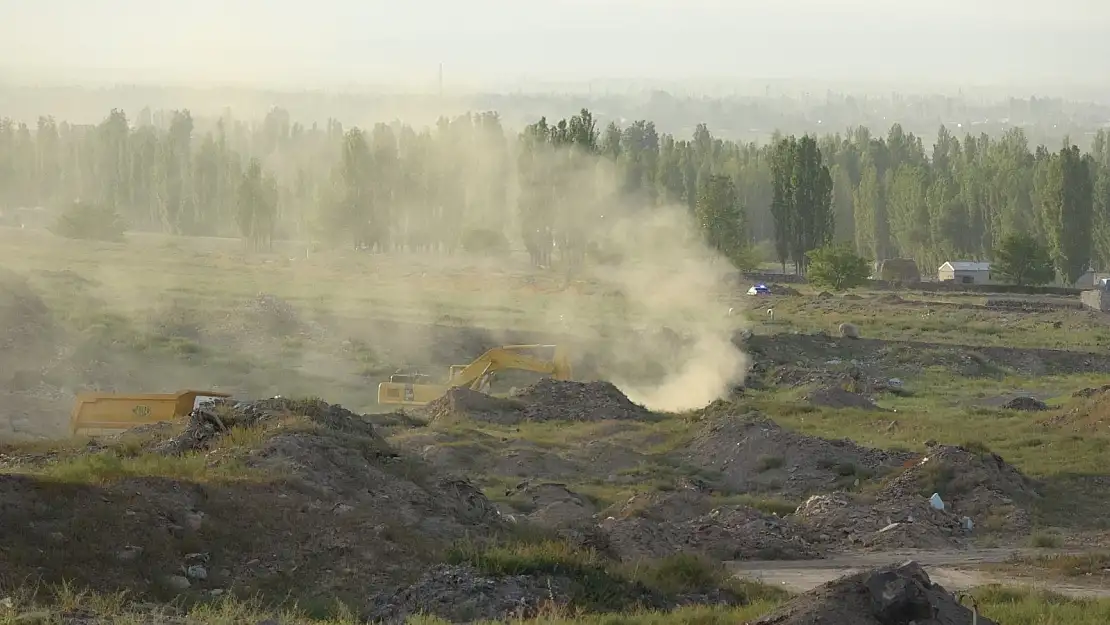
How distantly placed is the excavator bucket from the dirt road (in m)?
16.5

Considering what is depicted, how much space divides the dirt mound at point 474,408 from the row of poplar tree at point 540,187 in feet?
97.0

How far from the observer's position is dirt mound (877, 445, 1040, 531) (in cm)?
2598

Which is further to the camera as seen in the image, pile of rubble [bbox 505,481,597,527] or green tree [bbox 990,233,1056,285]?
green tree [bbox 990,233,1056,285]

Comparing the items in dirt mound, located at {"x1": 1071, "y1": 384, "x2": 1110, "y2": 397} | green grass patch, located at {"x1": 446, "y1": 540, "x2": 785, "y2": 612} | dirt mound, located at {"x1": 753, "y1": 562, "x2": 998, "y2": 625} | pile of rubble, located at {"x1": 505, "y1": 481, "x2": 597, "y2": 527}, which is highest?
dirt mound, located at {"x1": 753, "y1": 562, "x2": 998, "y2": 625}

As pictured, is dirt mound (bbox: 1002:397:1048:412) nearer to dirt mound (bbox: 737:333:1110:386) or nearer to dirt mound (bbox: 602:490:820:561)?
dirt mound (bbox: 737:333:1110:386)

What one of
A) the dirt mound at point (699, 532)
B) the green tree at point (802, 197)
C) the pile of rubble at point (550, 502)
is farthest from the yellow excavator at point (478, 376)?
the green tree at point (802, 197)

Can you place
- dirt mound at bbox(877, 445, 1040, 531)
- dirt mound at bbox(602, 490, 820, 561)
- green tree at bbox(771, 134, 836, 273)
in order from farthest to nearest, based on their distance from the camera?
green tree at bbox(771, 134, 836, 273), dirt mound at bbox(877, 445, 1040, 531), dirt mound at bbox(602, 490, 820, 561)

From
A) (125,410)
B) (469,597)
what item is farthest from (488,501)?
(125,410)

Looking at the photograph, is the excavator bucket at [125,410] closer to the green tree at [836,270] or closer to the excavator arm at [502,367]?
→ the excavator arm at [502,367]

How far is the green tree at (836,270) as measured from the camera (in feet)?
272

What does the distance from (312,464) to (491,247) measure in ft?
244

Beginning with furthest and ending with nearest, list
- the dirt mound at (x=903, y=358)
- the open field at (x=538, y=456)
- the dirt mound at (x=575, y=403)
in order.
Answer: the dirt mound at (x=903, y=358), the dirt mound at (x=575, y=403), the open field at (x=538, y=456)

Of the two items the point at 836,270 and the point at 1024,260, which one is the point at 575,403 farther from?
the point at 1024,260

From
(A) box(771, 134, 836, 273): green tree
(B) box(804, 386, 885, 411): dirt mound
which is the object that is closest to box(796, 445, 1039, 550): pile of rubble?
(B) box(804, 386, 885, 411): dirt mound
